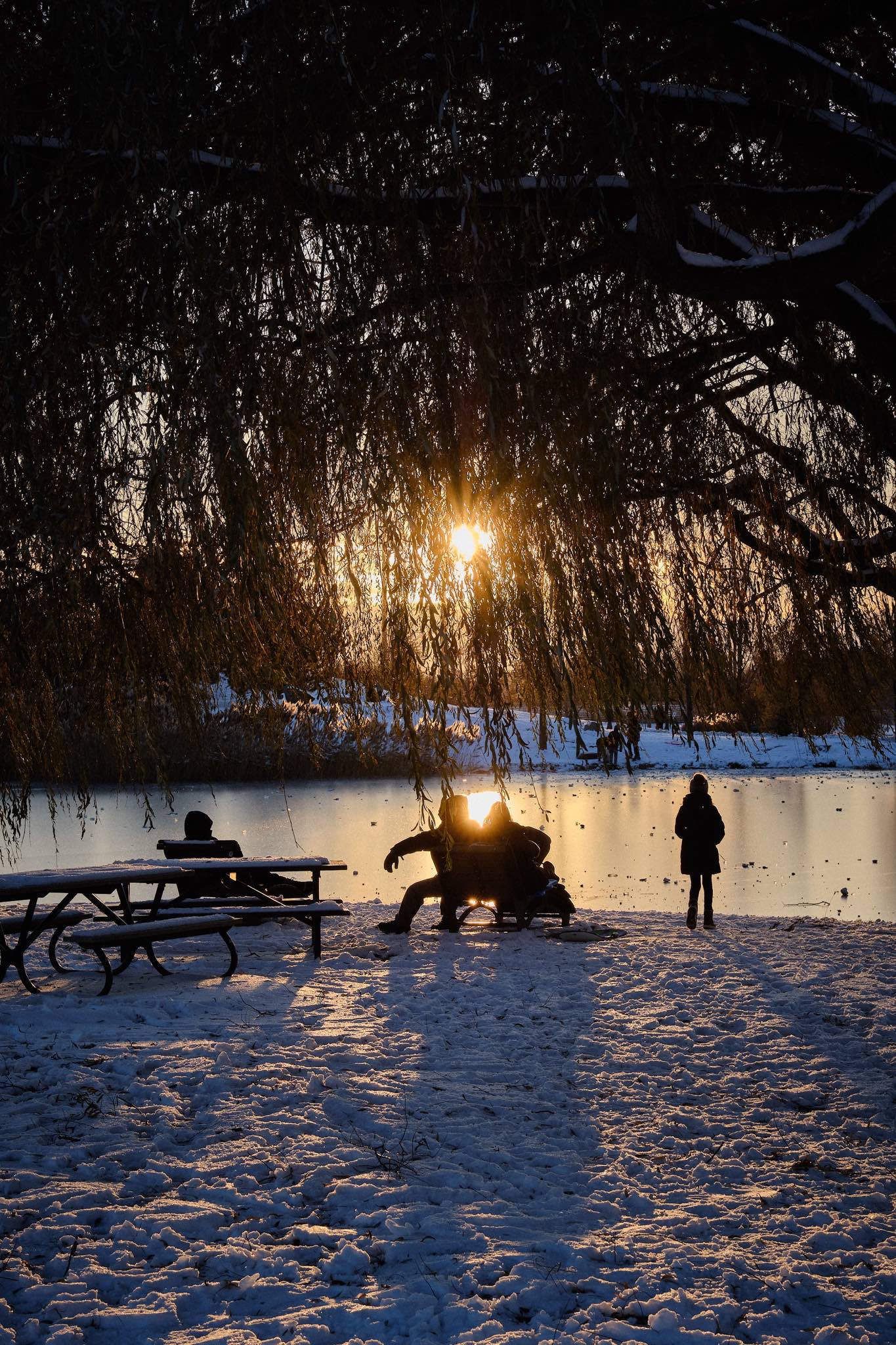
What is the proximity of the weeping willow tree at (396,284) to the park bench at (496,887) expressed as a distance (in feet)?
19.0

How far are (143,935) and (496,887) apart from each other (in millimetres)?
3753

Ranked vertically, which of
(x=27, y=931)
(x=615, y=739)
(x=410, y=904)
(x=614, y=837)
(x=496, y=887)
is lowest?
(x=614, y=837)

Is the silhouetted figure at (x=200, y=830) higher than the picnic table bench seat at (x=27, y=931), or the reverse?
the silhouetted figure at (x=200, y=830)

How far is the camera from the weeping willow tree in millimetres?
3123

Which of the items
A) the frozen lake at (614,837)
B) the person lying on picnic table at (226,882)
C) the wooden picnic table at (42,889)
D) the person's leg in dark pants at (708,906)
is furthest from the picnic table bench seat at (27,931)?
the person's leg in dark pants at (708,906)

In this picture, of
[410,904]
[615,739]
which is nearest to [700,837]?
[410,904]

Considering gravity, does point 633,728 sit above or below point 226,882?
above

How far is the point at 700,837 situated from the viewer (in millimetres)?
10430

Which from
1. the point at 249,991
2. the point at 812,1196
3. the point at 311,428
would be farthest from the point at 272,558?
the point at 249,991

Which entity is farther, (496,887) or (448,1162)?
(496,887)

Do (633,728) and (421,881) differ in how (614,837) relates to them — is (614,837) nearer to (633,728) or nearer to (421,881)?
(421,881)

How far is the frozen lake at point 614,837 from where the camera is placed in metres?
13.8

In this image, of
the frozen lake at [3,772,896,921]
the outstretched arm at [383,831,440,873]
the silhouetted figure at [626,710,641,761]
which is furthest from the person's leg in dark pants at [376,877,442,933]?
the silhouetted figure at [626,710,641,761]

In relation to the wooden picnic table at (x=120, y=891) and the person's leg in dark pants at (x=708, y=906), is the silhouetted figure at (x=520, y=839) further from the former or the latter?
the person's leg in dark pants at (x=708, y=906)
